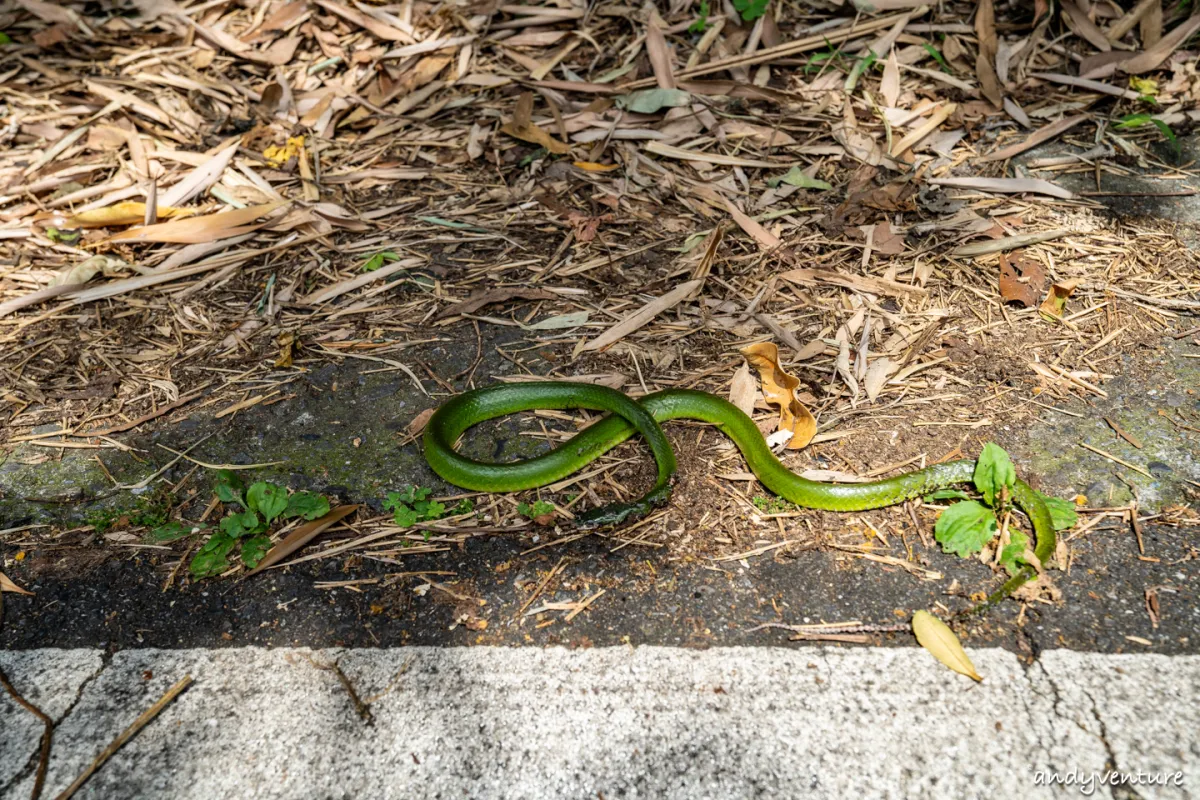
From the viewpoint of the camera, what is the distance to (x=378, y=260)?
4230mm

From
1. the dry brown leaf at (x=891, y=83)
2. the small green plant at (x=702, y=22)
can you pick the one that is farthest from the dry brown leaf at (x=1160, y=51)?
the small green plant at (x=702, y=22)

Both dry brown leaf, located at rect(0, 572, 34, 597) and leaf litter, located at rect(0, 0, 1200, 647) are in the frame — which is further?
leaf litter, located at rect(0, 0, 1200, 647)

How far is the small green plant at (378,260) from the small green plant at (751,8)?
256 centimetres

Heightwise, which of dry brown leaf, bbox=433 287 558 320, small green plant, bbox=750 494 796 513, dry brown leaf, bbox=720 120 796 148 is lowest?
small green plant, bbox=750 494 796 513

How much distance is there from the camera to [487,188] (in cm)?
460

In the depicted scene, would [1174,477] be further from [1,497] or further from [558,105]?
[1,497]

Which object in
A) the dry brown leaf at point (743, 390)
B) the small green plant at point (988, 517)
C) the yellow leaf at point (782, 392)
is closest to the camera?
the small green plant at point (988, 517)

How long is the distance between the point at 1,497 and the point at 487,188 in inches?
107

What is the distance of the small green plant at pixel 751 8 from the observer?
490 centimetres

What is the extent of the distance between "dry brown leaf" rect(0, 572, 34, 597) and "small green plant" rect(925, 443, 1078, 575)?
3.24m

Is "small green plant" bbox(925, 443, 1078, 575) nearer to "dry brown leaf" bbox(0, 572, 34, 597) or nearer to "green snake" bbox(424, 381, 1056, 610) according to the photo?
"green snake" bbox(424, 381, 1056, 610)

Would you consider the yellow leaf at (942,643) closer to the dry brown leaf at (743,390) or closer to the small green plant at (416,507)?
the dry brown leaf at (743,390)

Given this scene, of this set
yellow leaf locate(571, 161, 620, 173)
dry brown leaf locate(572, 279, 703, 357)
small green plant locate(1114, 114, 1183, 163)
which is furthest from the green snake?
small green plant locate(1114, 114, 1183, 163)

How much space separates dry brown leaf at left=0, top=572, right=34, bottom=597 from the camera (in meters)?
2.92
